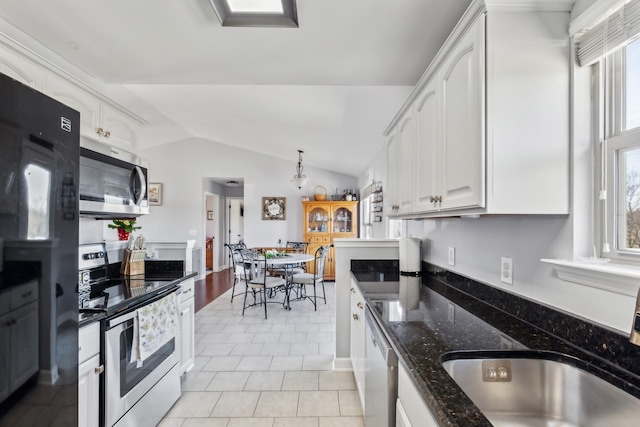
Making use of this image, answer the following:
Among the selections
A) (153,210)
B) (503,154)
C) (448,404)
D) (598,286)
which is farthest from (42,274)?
(153,210)

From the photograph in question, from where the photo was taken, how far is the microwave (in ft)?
5.31

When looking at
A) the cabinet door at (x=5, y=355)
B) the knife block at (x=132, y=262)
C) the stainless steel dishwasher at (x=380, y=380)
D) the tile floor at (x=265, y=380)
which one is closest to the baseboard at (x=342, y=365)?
the tile floor at (x=265, y=380)

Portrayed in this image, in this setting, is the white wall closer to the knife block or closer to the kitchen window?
the knife block

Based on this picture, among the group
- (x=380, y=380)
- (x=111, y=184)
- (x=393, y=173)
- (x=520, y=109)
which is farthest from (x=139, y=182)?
(x=520, y=109)

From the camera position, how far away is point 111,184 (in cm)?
180

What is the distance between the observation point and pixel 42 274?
86cm

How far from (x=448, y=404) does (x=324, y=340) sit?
270cm

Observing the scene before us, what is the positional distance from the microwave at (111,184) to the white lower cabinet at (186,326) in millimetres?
670

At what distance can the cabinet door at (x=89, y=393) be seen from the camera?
1.27m

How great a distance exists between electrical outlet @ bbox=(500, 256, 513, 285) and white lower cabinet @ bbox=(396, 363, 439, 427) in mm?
665

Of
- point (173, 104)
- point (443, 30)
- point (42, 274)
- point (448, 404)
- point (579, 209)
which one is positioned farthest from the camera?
point (173, 104)

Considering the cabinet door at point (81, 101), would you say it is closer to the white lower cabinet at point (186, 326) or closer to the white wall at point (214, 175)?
the white lower cabinet at point (186, 326)

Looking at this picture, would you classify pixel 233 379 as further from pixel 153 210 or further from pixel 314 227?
pixel 153 210

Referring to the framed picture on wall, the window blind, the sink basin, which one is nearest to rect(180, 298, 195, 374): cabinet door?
the sink basin
